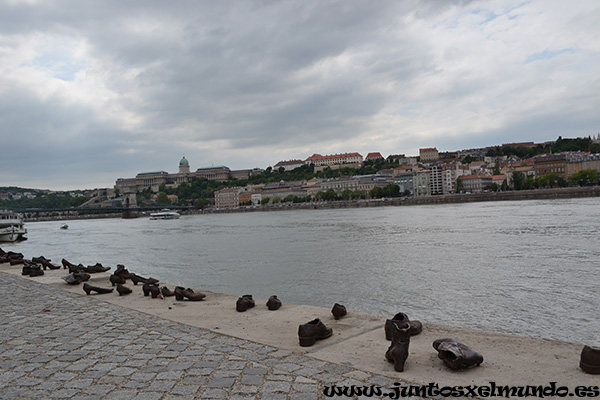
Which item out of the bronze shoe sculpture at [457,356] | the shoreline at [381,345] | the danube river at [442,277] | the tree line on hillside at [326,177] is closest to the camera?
the shoreline at [381,345]

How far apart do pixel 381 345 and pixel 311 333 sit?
0.65m

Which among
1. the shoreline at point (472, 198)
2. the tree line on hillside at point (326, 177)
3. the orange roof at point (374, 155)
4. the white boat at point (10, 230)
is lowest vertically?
the shoreline at point (472, 198)

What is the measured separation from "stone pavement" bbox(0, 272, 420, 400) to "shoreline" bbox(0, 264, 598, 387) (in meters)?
0.26

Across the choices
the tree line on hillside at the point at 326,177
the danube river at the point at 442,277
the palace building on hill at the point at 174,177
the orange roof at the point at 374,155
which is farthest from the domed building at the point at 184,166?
the danube river at the point at 442,277

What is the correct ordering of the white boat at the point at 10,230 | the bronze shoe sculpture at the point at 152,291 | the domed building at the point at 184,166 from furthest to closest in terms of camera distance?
the domed building at the point at 184,166
the white boat at the point at 10,230
the bronze shoe sculpture at the point at 152,291

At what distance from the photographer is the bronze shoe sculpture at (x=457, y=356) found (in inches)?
140

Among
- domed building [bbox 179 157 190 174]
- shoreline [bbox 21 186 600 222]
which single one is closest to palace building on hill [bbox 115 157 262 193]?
domed building [bbox 179 157 190 174]

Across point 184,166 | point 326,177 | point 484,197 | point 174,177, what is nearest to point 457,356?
point 484,197

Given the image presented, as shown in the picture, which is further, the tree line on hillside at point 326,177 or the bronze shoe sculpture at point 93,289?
the tree line on hillside at point 326,177

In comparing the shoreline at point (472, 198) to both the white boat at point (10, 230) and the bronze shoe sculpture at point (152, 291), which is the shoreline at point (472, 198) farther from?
the bronze shoe sculpture at point (152, 291)

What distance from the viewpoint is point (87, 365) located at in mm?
3826

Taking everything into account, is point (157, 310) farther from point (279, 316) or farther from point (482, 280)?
point (482, 280)

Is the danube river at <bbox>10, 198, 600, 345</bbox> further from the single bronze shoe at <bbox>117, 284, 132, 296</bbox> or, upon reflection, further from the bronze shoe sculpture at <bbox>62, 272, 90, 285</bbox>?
the bronze shoe sculpture at <bbox>62, 272, 90, 285</bbox>

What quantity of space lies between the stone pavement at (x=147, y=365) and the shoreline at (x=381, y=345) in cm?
26
